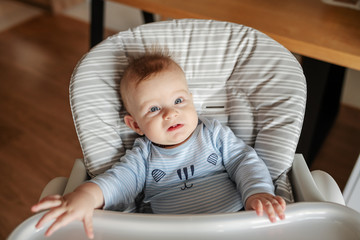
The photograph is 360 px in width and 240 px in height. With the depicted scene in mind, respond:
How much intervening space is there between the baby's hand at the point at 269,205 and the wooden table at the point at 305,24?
51cm

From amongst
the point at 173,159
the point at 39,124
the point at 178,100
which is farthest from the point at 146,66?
the point at 39,124

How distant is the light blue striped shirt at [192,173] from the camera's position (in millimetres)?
794

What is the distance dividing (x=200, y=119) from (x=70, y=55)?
1.63 meters

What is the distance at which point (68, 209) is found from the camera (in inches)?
26.2

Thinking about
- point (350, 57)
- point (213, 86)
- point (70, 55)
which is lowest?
point (70, 55)

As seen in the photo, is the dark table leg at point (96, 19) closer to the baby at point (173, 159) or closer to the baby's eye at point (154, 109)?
the baby at point (173, 159)

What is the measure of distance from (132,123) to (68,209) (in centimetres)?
28

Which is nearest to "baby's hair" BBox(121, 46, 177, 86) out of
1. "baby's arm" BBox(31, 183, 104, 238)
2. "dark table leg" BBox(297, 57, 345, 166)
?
"baby's arm" BBox(31, 183, 104, 238)

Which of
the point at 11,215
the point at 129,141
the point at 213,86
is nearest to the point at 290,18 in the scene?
the point at 213,86

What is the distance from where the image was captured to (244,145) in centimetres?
85

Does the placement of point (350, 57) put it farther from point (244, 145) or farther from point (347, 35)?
point (244, 145)

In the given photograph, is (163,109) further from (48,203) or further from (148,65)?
(48,203)

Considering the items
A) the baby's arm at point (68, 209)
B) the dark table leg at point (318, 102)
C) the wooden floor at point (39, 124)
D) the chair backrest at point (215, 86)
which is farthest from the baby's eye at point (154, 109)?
the wooden floor at point (39, 124)

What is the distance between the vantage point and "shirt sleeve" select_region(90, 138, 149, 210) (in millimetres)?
764
